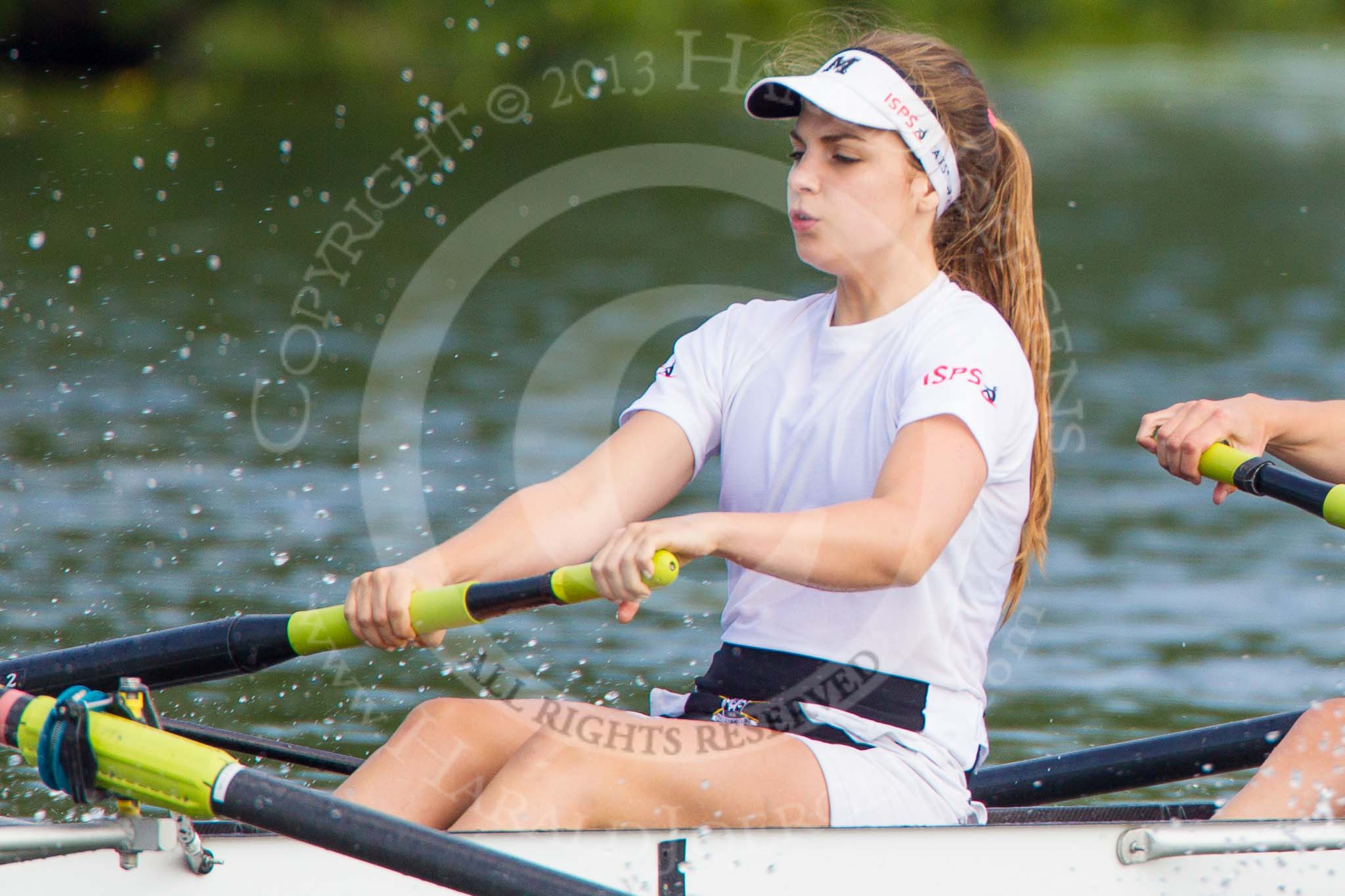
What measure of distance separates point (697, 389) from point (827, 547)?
517mm

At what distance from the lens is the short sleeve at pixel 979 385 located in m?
2.37

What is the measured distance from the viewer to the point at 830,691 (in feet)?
7.81

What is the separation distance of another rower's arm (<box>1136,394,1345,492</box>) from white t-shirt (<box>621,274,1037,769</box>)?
44cm

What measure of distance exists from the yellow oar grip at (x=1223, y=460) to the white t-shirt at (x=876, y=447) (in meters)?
0.45

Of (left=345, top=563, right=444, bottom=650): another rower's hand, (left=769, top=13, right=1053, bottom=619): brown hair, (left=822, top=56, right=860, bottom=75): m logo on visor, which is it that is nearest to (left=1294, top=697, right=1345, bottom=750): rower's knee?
(left=769, top=13, right=1053, bottom=619): brown hair

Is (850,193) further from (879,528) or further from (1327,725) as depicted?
(1327,725)

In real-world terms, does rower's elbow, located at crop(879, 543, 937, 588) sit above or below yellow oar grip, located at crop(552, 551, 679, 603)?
above

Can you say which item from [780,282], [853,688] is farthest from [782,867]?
[780,282]

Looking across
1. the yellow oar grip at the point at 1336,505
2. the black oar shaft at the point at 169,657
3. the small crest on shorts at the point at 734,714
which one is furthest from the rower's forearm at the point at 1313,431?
the black oar shaft at the point at 169,657

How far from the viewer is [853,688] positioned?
2377mm

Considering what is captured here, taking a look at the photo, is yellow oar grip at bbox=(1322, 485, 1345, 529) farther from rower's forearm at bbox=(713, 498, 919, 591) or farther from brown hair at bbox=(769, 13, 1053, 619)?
rower's forearm at bbox=(713, 498, 919, 591)

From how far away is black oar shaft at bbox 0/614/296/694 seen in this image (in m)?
2.62

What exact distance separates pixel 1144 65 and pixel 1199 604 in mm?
20962

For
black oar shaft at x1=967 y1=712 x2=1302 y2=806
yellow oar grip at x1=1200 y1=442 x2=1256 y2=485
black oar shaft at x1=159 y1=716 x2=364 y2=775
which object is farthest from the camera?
black oar shaft at x1=159 y1=716 x2=364 y2=775
